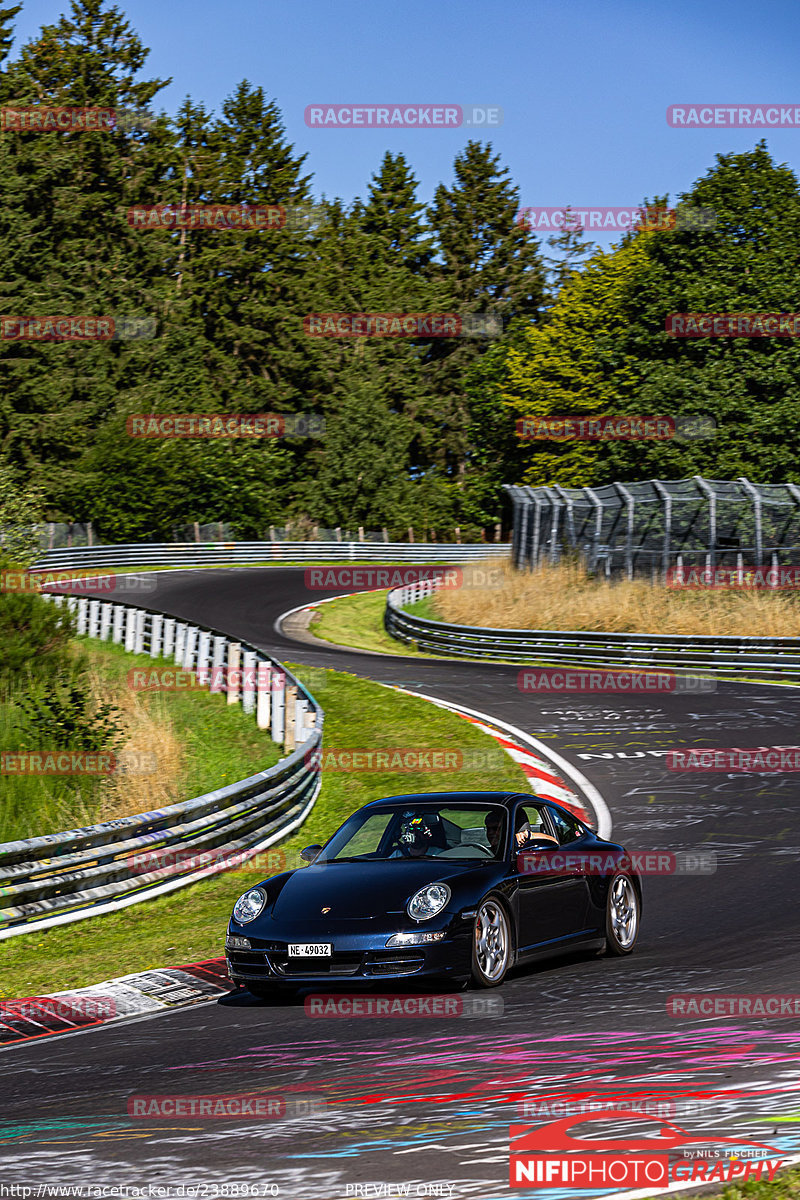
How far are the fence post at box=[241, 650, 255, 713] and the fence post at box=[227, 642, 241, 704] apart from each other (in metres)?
0.26

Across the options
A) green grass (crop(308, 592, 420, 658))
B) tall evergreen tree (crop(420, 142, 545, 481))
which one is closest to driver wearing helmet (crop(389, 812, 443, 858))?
green grass (crop(308, 592, 420, 658))

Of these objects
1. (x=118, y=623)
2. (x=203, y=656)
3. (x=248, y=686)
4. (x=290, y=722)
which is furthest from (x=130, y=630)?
(x=290, y=722)

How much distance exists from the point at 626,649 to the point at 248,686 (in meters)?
12.8

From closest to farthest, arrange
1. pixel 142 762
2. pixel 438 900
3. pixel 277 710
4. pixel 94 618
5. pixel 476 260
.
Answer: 1. pixel 438 900
2. pixel 142 762
3. pixel 277 710
4. pixel 94 618
5. pixel 476 260

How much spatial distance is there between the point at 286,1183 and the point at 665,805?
12904 mm

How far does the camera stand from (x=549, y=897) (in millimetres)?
9570

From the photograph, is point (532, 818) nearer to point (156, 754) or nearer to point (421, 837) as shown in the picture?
point (421, 837)

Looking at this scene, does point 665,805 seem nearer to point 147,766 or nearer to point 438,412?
point 147,766

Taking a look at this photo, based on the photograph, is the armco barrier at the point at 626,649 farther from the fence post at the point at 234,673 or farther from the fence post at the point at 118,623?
the fence post at the point at 234,673

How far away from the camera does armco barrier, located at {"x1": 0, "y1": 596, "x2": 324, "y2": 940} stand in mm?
11391

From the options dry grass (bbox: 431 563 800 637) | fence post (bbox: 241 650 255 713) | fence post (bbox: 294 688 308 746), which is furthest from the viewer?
dry grass (bbox: 431 563 800 637)

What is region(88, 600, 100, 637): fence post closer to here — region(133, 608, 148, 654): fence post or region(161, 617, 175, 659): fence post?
region(133, 608, 148, 654): fence post

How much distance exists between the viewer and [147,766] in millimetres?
17172

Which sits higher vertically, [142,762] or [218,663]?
[218,663]
